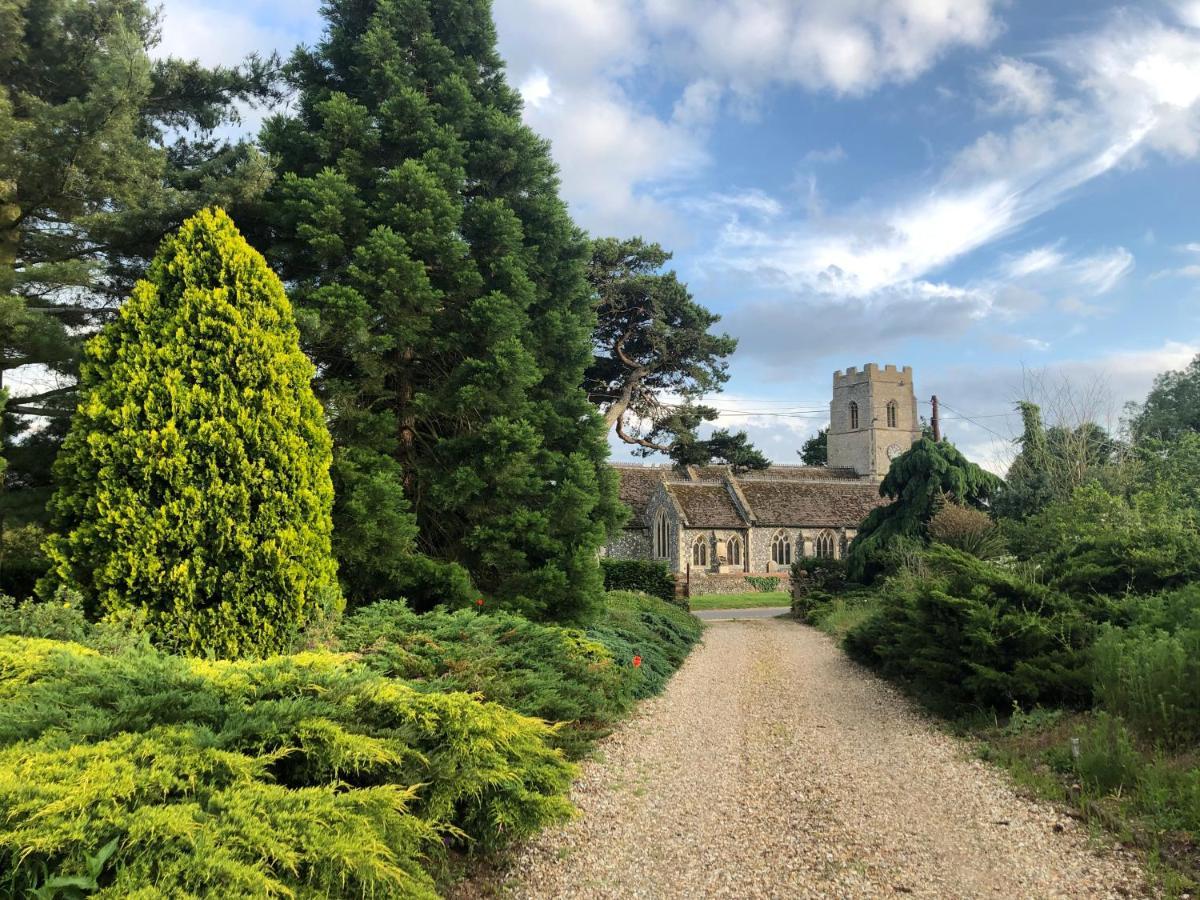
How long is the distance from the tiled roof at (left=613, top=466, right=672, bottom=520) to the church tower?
2229 centimetres

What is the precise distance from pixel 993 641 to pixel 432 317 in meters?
8.82

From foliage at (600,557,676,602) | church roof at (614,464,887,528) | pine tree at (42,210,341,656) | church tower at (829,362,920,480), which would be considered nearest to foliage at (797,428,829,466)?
church tower at (829,362,920,480)

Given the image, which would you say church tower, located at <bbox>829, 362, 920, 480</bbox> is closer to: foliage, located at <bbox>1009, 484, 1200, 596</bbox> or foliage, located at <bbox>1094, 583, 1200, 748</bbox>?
foliage, located at <bbox>1009, 484, 1200, 596</bbox>

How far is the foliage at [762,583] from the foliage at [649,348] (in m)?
10.9

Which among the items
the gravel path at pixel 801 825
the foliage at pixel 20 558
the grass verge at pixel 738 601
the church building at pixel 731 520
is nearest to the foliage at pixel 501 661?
the gravel path at pixel 801 825

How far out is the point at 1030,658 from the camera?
24.9 feet

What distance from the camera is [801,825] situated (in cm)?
511

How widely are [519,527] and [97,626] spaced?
5519mm

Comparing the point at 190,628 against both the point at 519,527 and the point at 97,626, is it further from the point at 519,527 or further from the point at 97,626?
the point at 519,527

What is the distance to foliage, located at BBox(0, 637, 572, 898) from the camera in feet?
8.13

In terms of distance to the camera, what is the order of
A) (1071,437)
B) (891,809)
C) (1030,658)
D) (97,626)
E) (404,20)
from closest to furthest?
(891,809) → (97,626) → (1030,658) → (404,20) → (1071,437)

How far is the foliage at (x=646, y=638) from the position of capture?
974 cm

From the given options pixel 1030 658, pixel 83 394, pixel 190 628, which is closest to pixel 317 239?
pixel 83 394

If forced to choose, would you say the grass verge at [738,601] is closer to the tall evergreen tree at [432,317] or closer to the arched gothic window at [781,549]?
the arched gothic window at [781,549]
